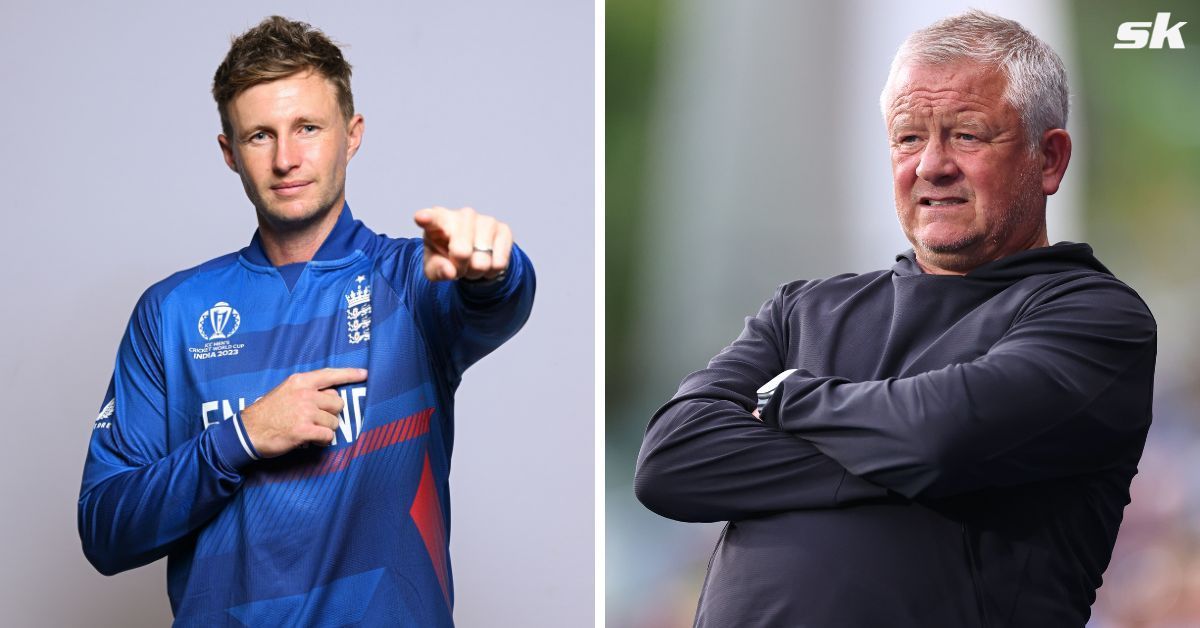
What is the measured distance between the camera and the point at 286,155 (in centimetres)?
202

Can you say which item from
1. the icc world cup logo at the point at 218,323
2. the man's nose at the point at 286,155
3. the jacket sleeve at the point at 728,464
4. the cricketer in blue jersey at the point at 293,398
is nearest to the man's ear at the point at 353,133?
the cricketer in blue jersey at the point at 293,398

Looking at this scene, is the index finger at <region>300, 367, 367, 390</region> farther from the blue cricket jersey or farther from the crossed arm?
the crossed arm

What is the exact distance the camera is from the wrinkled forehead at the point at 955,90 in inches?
74.2

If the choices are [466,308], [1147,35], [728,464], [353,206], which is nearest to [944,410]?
[728,464]

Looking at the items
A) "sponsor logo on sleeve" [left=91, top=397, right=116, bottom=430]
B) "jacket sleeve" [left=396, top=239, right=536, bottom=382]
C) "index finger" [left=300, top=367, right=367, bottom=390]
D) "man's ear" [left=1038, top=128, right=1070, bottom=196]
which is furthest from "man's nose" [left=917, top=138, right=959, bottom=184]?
"sponsor logo on sleeve" [left=91, top=397, right=116, bottom=430]

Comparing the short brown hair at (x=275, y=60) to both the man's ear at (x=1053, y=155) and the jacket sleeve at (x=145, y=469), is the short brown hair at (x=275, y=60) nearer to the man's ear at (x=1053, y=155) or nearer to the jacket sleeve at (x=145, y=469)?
the jacket sleeve at (x=145, y=469)

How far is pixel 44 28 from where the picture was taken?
10.4ft

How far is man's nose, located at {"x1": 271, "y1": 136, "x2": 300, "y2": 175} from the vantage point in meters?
2.02

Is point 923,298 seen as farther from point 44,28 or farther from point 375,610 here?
point 44,28

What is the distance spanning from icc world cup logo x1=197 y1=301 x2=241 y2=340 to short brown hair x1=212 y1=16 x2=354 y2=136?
0.95ft

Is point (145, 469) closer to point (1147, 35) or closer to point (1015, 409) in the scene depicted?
point (1015, 409)

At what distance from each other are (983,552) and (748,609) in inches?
12.5

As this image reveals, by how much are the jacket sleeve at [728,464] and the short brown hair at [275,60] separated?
75 centimetres

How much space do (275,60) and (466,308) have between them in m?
0.54
